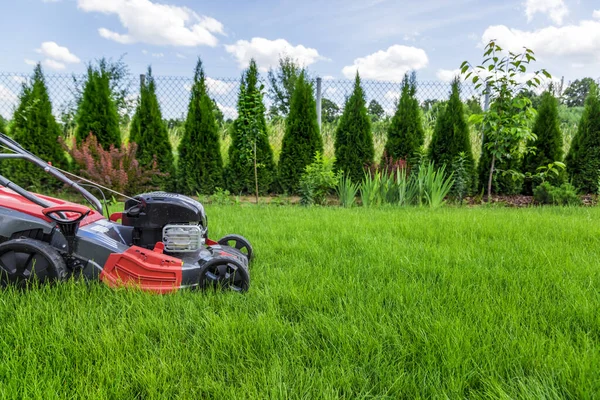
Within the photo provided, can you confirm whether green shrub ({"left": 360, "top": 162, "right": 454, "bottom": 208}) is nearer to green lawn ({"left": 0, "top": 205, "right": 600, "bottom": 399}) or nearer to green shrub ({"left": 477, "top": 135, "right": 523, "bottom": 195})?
green shrub ({"left": 477, "top": 135, "right": 523, "bottom": 195})

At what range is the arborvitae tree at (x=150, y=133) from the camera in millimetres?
7316

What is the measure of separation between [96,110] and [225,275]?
6241 mm

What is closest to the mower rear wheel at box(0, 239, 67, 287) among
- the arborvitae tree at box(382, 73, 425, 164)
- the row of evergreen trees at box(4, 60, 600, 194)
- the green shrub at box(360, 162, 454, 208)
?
the green shrub at box(360, 162, 454, 208)

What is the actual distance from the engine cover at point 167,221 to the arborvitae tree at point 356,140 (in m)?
5.64

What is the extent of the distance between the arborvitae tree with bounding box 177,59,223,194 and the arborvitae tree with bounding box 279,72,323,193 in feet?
4.10

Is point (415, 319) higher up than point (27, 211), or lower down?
lower down

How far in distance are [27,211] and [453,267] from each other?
253 centimetres

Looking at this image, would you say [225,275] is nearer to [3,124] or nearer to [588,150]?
[3,124]

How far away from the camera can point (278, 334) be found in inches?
64.6

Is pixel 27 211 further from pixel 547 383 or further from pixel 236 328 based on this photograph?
pixel 547 383

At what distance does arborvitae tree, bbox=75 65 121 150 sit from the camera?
7.09 meters

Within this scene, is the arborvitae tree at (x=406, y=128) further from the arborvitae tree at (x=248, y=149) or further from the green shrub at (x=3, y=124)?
the green shrub at (x=3, y=124)

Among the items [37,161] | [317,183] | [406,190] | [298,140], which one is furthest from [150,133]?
[37,161]

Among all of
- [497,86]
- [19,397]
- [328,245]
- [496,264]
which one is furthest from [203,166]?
[19,397]
